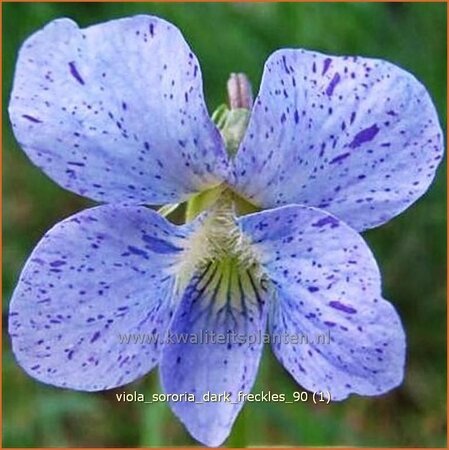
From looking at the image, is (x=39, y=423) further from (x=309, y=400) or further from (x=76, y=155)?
(x=76, y=155)

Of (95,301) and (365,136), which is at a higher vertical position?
(365,136)

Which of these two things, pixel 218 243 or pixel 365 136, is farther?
pixel 218 243

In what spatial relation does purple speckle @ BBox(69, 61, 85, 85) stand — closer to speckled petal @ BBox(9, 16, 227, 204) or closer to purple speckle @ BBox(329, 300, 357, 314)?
speckled petal @ BBox(9, 16, 227, 204)

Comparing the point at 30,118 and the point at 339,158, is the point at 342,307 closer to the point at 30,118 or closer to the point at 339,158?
the point at 339,158

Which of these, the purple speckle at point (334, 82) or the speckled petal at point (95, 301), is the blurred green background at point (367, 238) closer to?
the speckled petal at point (95, 301)

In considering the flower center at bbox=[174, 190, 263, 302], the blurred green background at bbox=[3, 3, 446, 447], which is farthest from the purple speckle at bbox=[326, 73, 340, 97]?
the blurred green background at bbox=[3, 3, 446, 447]

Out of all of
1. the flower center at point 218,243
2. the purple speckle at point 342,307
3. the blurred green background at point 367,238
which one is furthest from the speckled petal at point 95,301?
the blurred green background at point 367,238

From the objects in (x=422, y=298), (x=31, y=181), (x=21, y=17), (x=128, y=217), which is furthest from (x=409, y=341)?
(x=128, y=217)

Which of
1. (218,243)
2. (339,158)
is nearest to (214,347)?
(218,243)
